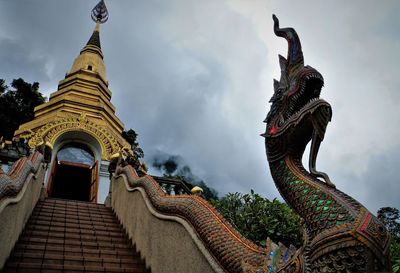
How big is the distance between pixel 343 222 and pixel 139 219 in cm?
472

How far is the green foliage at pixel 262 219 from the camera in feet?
36.1

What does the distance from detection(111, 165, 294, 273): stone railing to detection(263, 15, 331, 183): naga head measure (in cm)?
95

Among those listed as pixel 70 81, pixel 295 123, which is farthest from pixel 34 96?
pixel 295 123

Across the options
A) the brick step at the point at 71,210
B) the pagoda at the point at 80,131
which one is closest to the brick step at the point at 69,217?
the brick step at the point at 71,210

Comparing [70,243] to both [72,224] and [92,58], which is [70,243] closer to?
[72,224]

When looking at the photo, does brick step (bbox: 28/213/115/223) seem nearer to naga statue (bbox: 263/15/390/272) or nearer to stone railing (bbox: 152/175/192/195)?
stone railing (bbox: 152/175/192/195)

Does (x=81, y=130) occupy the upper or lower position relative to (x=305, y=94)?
upper

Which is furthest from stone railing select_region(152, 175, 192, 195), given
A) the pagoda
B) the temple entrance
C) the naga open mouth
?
the naga open mouth

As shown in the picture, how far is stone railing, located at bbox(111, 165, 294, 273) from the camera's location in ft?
11.1

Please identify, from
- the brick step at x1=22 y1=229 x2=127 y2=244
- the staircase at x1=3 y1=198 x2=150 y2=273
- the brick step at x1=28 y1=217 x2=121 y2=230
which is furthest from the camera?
the brick step at x1=28 y1=217 x2=121 y2=230

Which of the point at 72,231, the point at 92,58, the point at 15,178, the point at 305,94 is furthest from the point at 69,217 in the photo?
the point at 92,58

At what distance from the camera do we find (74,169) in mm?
15500

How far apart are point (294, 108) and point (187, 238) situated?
7.17 feet

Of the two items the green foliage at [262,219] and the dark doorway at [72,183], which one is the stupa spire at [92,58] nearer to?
the dark doorway at [72,183]
